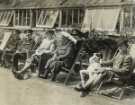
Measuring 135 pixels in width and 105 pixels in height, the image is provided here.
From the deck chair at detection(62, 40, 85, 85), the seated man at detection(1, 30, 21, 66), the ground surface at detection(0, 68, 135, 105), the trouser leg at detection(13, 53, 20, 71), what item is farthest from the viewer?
the seated man at detection(1, 30, 21, 66)

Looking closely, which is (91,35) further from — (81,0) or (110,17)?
(81,0)

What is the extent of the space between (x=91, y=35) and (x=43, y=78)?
185cm

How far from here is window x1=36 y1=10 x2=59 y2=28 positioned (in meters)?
17.6

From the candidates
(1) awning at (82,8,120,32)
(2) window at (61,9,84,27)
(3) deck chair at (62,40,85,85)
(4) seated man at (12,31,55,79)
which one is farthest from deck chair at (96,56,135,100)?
(2) window at (61,9,84,27)

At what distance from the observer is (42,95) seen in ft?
34.0

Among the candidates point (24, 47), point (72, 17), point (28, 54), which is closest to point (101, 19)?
point (72, 17)

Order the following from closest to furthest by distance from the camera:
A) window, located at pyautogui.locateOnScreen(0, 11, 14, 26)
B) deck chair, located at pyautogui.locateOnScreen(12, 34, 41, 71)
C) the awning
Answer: the awning → deck chair, located at pyautogui.locateOnScreen(12, 34, 41, 71) → window, located at pyautogui.locateOnScreen(0, 11, 14, 26)

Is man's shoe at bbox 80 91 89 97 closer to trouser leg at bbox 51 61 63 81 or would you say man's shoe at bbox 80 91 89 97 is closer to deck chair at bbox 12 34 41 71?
trouser leg at bbox 51 61 63 81

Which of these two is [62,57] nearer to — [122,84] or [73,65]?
[73,65]

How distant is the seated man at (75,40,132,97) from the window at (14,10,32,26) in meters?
9.53

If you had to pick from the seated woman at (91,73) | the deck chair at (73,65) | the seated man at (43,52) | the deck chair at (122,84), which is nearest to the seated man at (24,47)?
the seated man at (43,52)

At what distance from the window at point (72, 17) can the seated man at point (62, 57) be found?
386 centimetres

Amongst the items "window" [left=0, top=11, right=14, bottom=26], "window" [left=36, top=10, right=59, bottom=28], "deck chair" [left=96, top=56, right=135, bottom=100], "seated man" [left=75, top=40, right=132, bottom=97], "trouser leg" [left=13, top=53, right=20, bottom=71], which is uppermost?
"seated man" [left=75, top=40, right=132, bottom=97]

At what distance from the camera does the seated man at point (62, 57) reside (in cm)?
1219
